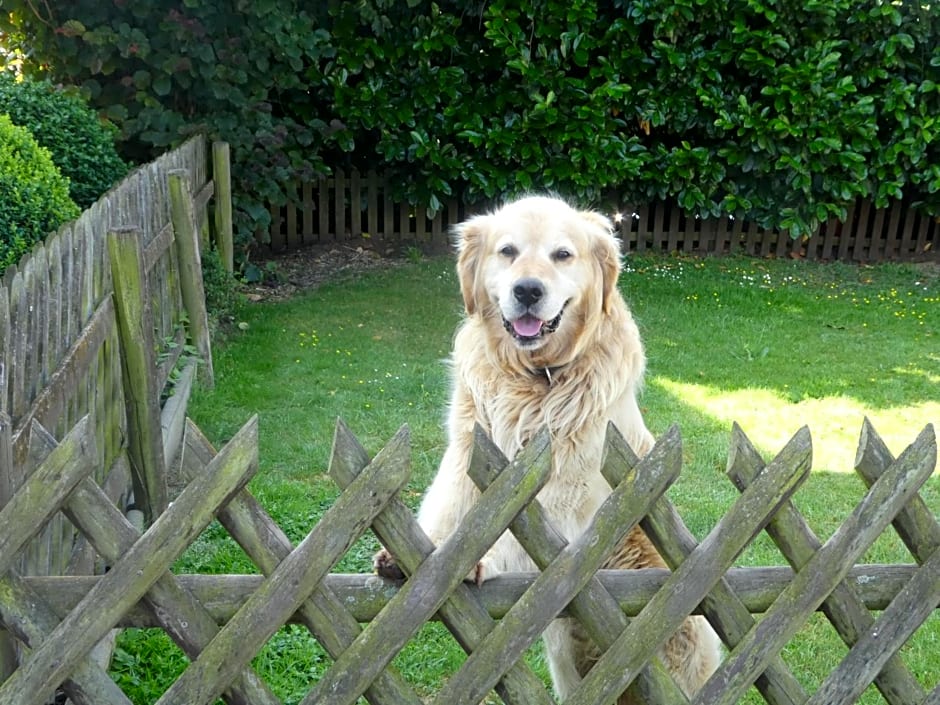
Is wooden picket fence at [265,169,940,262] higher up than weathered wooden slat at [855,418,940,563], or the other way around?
weathered wooden slat at [855,418,940,563]

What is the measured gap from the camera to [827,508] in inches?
194

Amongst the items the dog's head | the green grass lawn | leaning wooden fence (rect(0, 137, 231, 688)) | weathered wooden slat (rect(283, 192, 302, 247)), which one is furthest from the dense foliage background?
the dog's head

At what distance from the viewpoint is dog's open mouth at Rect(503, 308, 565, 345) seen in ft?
10.5

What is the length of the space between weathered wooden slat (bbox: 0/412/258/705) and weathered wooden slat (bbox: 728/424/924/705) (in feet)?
3.48

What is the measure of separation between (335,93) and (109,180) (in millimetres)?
3854

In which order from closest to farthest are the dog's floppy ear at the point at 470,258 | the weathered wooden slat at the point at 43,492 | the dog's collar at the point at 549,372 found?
1. the weathered wooden slat at the point at 43,492
2. the dog's collar at the point at 549,372
3. the dog's floppy ear at the point at 470,258

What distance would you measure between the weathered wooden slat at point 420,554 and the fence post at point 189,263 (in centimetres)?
448

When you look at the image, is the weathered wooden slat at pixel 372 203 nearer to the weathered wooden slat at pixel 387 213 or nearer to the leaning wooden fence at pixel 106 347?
the weathered wooden slat at pixel 387 213

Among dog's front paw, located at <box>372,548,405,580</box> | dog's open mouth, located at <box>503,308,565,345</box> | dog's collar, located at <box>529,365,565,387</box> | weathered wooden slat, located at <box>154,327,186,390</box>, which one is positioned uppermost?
dog's open mouth, located at <box>503,308,565,345</box>

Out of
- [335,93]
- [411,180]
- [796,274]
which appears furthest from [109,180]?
[796,274]

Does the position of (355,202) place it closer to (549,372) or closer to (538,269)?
(538,269)

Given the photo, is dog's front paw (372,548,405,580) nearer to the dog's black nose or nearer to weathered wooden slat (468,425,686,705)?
weathered wooden slat (468,425,686,705)

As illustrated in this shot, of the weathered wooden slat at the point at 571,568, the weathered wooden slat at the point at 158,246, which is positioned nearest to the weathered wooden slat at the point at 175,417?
the weathered wooden slat at the point at 158,246

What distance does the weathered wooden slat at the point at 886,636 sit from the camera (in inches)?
86.0
